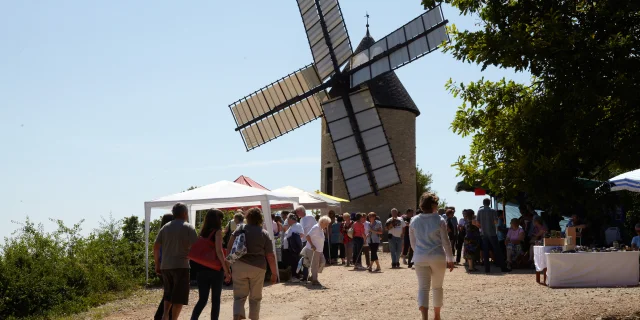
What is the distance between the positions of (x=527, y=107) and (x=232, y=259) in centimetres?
464

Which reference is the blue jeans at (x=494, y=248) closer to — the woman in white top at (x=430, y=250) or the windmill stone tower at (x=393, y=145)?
the woman in white top at (x=430, y=250)

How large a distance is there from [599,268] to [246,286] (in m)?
6.92

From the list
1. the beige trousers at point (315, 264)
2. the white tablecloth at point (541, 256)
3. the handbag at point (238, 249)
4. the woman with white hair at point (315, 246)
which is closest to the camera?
the handbag at point (238, 249)

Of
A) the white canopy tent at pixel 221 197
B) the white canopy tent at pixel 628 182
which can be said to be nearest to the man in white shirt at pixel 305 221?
the white canopy tent at pixel 221 197

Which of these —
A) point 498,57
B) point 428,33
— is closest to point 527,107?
point 498,57

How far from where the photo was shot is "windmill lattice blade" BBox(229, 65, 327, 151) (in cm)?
3303

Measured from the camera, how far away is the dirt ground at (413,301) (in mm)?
10219

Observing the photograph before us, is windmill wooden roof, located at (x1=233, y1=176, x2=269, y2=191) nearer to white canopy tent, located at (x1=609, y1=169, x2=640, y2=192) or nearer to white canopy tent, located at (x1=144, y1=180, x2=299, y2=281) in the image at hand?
white canopy tent, located at (x1=144, y1=180, x2=299, y2=281)

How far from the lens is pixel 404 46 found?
A: 1200 inches

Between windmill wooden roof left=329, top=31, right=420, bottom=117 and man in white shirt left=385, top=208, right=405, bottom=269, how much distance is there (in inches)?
520

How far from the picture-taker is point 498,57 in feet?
31.9

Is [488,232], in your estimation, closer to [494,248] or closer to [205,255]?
[494,248]

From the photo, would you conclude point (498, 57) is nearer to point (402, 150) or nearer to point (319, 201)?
point (319, 201)

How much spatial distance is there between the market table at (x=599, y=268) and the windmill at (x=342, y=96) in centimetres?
1835
